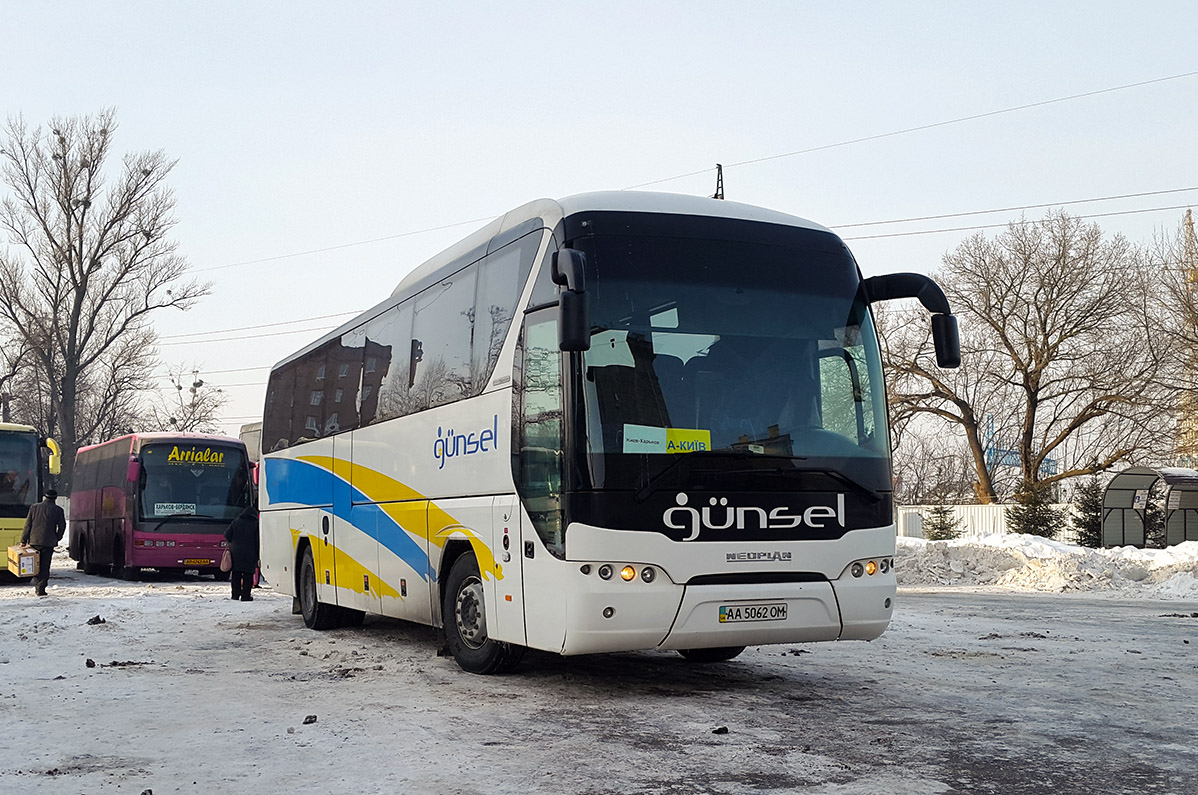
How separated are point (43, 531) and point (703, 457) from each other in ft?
54.8

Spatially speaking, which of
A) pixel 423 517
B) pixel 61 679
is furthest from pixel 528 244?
pixel 61 679

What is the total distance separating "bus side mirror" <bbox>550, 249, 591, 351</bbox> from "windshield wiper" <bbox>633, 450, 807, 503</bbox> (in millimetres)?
1022

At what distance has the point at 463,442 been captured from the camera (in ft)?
35.2

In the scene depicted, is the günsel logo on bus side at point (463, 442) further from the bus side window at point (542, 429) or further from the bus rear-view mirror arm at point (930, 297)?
the bus rear-view mirror arm at point (930, 297)

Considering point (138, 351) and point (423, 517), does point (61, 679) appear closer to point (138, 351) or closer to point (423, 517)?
point (423, 517)

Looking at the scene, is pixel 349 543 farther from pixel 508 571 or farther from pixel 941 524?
pixel 941 524

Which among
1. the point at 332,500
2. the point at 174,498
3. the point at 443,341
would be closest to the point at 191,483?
the point at 174,498

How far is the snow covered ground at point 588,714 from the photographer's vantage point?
6562 mm

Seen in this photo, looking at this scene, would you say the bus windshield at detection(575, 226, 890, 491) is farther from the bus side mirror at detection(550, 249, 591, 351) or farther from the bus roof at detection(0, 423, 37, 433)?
the bus roof at detection(0, 423, 37, 433)

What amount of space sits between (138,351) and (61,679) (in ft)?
141

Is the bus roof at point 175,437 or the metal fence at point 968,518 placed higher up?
the bus roof at point 175,437

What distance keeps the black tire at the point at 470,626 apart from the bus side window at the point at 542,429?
1395mm

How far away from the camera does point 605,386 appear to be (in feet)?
29.4

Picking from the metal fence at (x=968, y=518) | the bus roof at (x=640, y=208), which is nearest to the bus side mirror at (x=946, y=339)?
the bus roof at (x=640, y=208)
